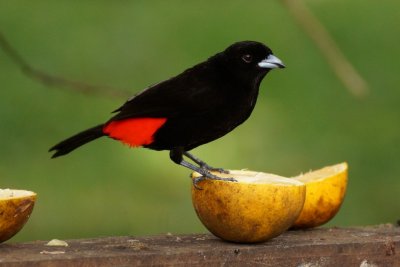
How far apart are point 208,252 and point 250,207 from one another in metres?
0.22

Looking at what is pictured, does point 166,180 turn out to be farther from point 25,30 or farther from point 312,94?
point 25,30

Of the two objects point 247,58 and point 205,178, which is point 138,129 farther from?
point 247,58

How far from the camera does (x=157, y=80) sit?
401 inches

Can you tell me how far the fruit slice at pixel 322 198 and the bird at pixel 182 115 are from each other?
1.21 ft

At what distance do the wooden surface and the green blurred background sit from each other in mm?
2901

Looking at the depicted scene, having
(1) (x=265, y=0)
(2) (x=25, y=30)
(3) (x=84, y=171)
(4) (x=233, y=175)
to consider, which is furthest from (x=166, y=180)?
(1) (x=265, y=0)

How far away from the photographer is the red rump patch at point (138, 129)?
4.46 meters

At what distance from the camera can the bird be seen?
14.6 ft

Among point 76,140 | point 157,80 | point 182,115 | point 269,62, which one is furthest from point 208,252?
point 157,80

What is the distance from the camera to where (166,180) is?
875 centimetres

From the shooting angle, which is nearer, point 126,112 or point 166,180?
point 126,112

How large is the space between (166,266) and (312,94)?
6.69 m

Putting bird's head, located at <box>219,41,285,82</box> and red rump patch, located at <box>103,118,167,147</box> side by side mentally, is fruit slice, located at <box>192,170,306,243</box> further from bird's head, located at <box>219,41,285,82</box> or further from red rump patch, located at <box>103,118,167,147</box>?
bird's head, located at <box>219,41,285,82</box>

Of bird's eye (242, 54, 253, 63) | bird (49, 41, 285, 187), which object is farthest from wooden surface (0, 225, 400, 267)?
bird's eye (242, 54, 253, 63)
